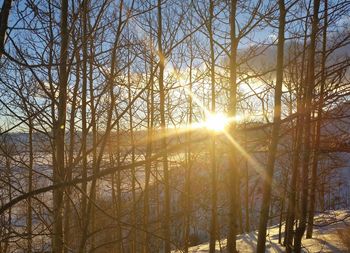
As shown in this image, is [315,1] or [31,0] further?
Answer: [315,1]

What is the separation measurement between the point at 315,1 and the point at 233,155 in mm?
2747

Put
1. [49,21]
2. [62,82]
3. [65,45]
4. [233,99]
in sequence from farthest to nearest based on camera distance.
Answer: [233,99]
[49,21]
[62,82]
[65,45]

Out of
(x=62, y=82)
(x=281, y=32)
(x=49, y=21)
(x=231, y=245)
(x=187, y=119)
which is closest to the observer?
(x=62, y=82)

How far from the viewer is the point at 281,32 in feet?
10.7

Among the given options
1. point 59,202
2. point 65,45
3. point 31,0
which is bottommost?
point 59,202

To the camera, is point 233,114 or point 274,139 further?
point 233,114

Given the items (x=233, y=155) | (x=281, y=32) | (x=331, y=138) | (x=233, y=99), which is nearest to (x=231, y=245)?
(x=233, y=155)

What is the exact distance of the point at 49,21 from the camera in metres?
2.33

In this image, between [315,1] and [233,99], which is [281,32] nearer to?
[233,99]

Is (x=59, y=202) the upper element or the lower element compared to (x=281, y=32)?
A: lower

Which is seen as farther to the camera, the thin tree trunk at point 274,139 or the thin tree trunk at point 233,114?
the thin tree trunk at point 233,114

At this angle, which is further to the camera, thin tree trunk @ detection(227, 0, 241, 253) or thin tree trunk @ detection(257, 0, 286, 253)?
thin tree trunk @ detection(227, 0, 241, 253)

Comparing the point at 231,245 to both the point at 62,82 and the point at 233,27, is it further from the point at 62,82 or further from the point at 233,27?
the point at 62,82

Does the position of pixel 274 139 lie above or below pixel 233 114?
below
